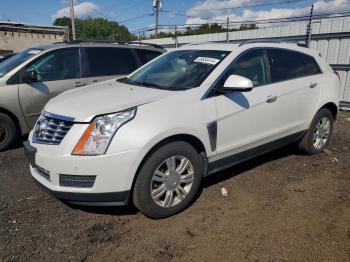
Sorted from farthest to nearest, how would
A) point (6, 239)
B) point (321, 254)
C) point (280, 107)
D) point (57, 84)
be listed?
1. point (57, 84)
2. point (280, 107)
3. point (6, 239)
4. point (321, 254)

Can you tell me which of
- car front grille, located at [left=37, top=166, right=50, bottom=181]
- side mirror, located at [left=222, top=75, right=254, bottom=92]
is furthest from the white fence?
car front grille, located at [left=37, top=166, right=50, bottom=181]

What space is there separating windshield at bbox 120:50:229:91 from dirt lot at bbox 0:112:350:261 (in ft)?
4.42

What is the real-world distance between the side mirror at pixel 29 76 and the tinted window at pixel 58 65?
121 millimetres

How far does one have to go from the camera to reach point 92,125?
3.02m

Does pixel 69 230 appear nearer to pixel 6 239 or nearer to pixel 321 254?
pixel 6 239

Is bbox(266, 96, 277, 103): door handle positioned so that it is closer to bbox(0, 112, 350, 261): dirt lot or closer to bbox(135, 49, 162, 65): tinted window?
bbox(0, 112, 350, 261): dirt lot

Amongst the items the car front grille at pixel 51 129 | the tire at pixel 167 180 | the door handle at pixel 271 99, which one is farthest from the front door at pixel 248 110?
the car front grille at pixel 51 129

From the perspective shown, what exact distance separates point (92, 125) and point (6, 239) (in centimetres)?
130

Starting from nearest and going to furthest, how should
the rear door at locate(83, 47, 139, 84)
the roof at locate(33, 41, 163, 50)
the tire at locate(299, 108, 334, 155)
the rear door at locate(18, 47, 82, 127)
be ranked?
the tire at locate(299, 108, 334, 155) < the rear door at locate(18, 47, 82, 127) < the roof at locate(33, 41, 163, 50) < the rear door at locate(83, 47, 139, 84)

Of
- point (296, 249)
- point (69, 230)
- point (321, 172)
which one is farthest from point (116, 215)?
point (321, 172)

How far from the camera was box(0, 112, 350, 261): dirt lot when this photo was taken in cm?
288

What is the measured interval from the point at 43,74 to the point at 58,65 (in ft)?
1.04

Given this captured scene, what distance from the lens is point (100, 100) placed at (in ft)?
11.0

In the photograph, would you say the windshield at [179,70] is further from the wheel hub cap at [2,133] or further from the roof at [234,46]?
the wheel hub cap at [2,133]
